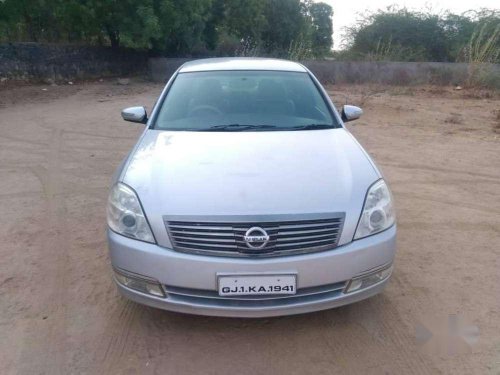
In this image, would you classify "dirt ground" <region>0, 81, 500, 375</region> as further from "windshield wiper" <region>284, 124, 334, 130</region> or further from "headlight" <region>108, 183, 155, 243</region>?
"windshield wiper" <region>284, 124, 334, 130</region>

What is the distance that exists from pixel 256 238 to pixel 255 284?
0.79 ft

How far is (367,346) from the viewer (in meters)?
2.75

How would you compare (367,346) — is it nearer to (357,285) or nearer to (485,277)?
(357,285)

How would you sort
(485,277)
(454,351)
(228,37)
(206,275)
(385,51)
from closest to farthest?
1. (206,275)
2. (454,351)
3. (485,277)
4. (385,51)
5. (228,37)

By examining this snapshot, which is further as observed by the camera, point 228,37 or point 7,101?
point 228,37

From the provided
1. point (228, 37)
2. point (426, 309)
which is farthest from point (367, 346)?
point (228, 37)

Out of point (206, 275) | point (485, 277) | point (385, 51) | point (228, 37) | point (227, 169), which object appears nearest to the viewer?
point (206, 275)

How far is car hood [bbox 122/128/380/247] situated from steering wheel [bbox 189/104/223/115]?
0.39 m

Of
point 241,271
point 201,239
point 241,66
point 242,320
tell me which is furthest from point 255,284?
point 241,66

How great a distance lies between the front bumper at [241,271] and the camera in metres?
2.53

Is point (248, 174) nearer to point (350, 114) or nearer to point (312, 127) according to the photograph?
point (312, 127)

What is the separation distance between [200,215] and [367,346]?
121 cm

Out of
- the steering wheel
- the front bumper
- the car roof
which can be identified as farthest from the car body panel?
the car roof

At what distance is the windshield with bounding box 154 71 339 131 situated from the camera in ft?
12.6
